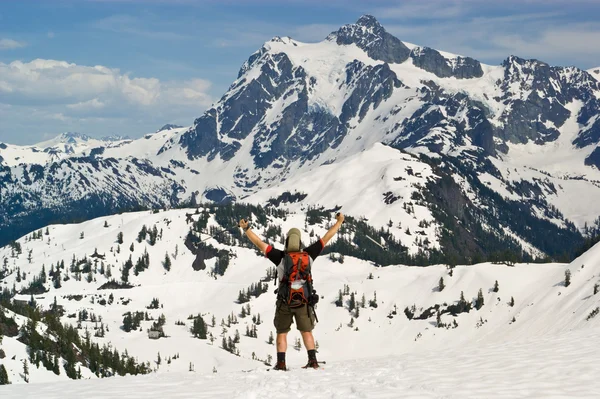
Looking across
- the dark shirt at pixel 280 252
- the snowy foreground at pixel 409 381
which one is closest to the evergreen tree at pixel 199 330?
the snowy foreground at pixel 409 381

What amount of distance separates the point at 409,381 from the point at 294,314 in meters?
5.60

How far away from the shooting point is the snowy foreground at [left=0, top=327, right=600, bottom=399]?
2356 cm

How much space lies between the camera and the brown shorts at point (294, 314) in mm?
27891

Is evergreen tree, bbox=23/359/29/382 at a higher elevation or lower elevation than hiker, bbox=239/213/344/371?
lower

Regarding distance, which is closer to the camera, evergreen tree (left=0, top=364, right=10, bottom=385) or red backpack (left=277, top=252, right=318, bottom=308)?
red backpack (left=277, top=252, right=318, bottom=308)

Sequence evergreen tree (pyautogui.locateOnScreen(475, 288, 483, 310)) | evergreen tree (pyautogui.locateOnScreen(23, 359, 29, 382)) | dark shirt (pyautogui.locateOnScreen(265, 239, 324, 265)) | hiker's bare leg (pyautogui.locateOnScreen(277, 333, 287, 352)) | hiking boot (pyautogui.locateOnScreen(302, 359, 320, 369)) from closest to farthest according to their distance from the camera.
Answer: dark shirt (pyautogui.locateOnScreen(265, 239, 324, 265))
hiker's bare leg (pyautogui.locateOnScreen(277, 333, 287, 352))
hiking boot (pyautogui.locateOnScreen(302, 359, 320, 369))
evergreen tree (pyautogui.locateOnScreen(23, 359, 29, 382))
evergreen tree (pyautogui.locateOnScreen(475, 288, 483, 310))

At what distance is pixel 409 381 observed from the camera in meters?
26.0

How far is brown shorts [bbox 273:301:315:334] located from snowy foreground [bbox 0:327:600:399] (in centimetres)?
201

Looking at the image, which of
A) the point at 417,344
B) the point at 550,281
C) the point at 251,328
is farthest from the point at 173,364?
the point at 550,281

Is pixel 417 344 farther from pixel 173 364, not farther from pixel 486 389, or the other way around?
pixel 486 389

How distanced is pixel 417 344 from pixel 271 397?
486 feet

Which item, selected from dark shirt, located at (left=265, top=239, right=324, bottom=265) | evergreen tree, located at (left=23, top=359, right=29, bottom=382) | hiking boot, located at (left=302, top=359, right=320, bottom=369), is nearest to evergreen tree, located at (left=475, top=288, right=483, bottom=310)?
evergreen tree, located at (left=23, top=359, right=29, bottom=382)

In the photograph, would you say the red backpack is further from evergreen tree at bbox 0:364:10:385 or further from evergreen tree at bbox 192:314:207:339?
evergreen tree at bbox 192:314:207:339

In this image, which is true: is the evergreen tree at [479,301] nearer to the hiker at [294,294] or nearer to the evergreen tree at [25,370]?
the evergreen tree at [25,370]
